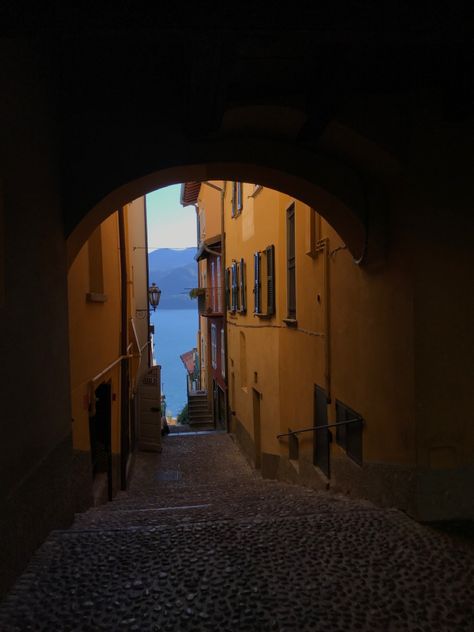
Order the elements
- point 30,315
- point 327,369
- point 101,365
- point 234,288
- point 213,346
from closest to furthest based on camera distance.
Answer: point 30,315, point 327,369, point 101,365, point 234,288, point 213,346

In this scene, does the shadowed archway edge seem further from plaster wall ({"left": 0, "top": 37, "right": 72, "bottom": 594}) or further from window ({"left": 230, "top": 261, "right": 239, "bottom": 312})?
window ({"left": 230, "top": 261, "right": 239, "bottom": 312})

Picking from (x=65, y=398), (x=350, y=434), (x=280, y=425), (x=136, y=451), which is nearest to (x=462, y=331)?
(x=350, y=434)

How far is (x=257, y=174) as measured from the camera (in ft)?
16.4

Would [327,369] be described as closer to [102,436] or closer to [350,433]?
[350,433]

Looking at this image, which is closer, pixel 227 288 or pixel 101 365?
pixel 101 365

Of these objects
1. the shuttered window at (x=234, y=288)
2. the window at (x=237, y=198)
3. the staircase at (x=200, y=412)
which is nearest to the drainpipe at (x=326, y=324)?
the window at (x=237, y=198)

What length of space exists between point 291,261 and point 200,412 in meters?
13.7

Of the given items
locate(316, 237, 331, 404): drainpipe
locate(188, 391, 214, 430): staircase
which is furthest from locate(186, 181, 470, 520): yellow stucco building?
locate(188, 391, 214, 430): staircase

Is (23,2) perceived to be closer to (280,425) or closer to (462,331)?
(462,331)

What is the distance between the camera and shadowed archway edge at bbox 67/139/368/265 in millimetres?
4410

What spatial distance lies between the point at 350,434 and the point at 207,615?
10.8ft

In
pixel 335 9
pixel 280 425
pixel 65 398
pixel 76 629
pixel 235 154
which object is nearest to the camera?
pixel 335 9

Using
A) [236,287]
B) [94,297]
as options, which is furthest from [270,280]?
[236,287]

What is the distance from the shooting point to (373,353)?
4.71 metres
